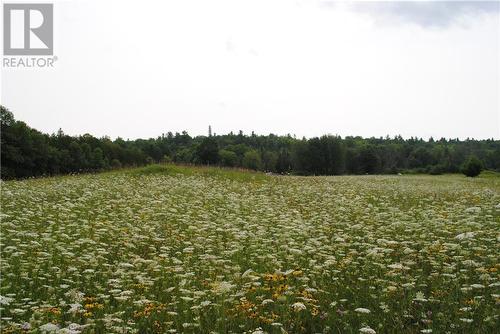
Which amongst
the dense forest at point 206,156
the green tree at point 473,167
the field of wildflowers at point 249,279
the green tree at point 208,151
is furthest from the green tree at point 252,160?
the field of wildflowers at point 249,279

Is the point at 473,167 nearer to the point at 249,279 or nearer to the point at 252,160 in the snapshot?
the point at 249,279

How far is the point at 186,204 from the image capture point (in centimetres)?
1523

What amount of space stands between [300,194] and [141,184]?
29.7 ft

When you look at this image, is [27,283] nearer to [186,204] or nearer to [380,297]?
[380,297]

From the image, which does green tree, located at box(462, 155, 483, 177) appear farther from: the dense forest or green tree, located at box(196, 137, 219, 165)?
green tree, located at box(196, 137, 219, 165)

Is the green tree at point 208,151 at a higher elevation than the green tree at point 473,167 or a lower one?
higher

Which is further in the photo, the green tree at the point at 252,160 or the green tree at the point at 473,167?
the green tree at the point at 252,160

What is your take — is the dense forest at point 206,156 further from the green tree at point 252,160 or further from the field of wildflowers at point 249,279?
the field of wildflowers at point 249,279

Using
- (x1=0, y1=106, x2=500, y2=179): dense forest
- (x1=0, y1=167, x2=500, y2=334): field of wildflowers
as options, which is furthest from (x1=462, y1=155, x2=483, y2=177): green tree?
(x1=0, y1=167, x2=500, y2=334): field of wildflowers

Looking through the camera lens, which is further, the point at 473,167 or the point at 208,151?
the point at 208,151

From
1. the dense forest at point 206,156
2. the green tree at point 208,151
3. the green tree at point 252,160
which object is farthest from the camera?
the green tree at point 252,160

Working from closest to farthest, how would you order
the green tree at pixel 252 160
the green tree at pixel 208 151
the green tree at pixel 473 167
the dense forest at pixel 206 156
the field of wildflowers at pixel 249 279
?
1. the field of wildflowers at pixel 249 279
2. the dense forest at pixel 206 156
3. the green tree at pixel 473 167
4. the green tree at pixel 208 151
5. the green tree at pixel 252 160

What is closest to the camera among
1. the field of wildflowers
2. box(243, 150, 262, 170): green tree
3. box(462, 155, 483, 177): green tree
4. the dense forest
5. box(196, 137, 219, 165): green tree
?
the field of wildflowers

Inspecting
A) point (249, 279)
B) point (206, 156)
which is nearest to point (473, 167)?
point (206, 156)
